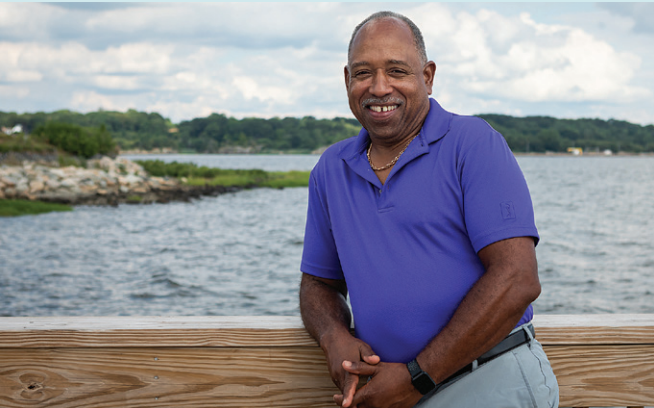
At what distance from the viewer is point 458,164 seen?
190 cm

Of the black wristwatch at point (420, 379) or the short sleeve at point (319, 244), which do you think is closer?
the black wristwatch at point (420, 379)

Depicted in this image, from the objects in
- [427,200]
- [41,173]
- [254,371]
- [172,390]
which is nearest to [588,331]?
[427,200]

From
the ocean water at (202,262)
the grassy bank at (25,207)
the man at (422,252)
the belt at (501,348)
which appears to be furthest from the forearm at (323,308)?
the grassy bank at (25,207)

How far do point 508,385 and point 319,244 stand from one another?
82 centimetres

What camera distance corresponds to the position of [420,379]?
182 cm

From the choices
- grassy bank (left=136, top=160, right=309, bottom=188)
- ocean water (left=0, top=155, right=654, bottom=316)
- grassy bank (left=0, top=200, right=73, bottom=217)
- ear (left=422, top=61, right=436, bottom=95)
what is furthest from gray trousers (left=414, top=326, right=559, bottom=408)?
grassy bank (left=136, top=160, right=309, bottom=188)

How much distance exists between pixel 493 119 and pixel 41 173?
69.1m

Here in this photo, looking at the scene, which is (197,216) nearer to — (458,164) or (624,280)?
(624,280)

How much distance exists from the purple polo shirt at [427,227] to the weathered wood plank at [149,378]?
0.34 metres

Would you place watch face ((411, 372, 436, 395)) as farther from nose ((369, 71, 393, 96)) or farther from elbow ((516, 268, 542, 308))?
nose ((369, 71, 393, 96))

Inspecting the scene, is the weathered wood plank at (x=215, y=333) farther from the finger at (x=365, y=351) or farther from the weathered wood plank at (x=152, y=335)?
the finger at (x=365, y=351)

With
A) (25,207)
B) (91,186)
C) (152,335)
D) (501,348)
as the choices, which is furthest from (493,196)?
(91,186)

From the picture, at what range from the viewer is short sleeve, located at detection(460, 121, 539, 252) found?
178 cm

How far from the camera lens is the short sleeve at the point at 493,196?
69.9 inches
